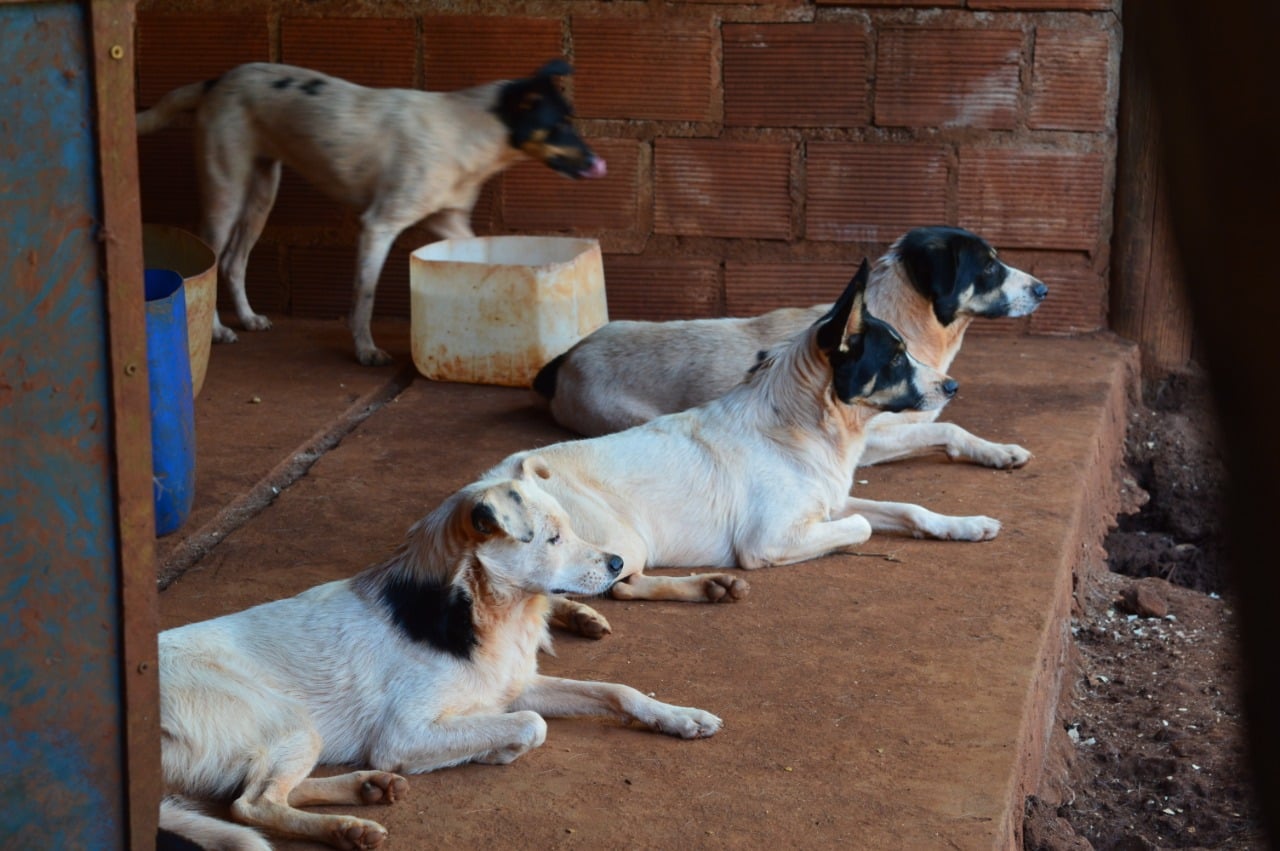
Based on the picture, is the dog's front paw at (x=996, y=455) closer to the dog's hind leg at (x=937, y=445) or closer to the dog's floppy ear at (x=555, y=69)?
the dog's hind leg at (x=937, y=445)

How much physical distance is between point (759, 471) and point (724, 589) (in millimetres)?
488

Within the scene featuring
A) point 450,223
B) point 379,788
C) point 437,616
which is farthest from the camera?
point 450,223

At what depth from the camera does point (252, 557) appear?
163 inches

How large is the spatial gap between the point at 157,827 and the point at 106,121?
1162 millimetres

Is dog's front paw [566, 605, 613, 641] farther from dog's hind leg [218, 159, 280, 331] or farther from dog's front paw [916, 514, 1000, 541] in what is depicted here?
dog's hind leg [218, 159, 280, 331]

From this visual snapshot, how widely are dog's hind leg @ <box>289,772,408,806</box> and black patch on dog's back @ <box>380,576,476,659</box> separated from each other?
315 mm

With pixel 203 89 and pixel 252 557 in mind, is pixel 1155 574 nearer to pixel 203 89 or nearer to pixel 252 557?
pixel 252 557

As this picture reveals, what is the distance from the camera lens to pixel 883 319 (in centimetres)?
528

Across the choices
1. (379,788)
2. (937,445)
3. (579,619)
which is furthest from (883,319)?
(379,788)

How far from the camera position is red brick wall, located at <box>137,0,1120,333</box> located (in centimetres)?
645

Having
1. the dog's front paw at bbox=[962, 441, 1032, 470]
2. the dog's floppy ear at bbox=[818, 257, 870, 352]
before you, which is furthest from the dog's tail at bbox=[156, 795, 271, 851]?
the dog's front paw at bbox=[962, 441, 1032, 470]

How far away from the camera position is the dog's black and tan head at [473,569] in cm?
304

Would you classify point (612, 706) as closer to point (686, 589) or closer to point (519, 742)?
point (519, 742)

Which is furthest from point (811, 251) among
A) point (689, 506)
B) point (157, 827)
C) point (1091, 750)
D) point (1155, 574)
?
point (157, 827)
